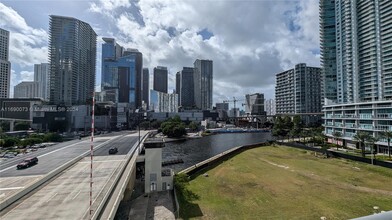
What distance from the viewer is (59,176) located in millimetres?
26422

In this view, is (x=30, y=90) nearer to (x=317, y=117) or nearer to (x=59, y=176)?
(x=59, y=176)

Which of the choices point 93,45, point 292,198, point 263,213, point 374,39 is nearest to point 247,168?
point 292,198

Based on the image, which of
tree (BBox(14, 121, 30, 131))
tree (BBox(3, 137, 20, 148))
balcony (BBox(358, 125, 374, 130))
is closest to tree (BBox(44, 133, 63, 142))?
tree (BBox(3, 137, 20, 148))

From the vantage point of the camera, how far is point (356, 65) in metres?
78.4

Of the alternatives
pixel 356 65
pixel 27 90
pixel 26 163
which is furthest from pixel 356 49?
pixel 27 90

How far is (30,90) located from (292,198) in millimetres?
223782

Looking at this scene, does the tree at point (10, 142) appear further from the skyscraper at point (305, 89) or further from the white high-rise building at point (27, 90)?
the skyscraper at point (305, 89)

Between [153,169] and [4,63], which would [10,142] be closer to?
[4,63]

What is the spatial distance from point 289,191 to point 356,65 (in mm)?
74876

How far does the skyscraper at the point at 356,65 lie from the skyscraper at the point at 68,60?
13987 cm

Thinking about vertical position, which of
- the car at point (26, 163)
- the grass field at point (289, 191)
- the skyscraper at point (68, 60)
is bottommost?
the grass field at point (289, 191)

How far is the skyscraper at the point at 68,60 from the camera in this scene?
14812 centimetres

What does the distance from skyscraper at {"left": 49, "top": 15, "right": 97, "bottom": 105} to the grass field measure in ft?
447

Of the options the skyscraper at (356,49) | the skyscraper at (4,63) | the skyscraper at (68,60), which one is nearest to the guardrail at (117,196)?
the skyscraper at (4,63)
